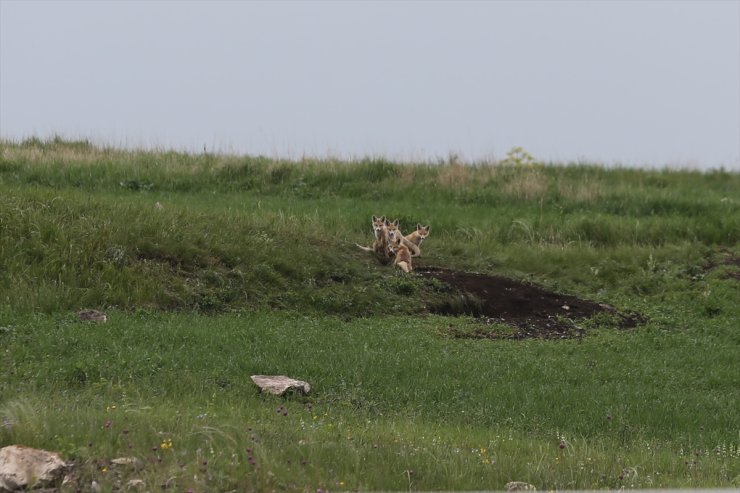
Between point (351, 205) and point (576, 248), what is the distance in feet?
19.2

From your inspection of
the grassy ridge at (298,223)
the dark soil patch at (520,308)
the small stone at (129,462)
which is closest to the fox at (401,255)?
the dark soil patch at (520,308)

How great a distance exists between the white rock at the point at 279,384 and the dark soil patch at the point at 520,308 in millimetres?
4992

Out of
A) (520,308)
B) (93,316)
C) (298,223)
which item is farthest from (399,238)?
(93,316)

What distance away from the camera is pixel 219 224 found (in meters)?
17.1

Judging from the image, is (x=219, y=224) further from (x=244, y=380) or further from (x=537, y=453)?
(x=537, y=453)

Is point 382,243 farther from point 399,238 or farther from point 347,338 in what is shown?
point 347,338

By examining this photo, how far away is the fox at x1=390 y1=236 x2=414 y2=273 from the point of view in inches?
692

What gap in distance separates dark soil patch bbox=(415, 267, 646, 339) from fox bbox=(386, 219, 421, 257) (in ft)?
2.38

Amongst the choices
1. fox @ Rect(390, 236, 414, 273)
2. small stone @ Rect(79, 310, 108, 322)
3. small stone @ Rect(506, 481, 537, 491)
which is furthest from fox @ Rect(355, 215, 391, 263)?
small stone @ Rect(506, 481, 537, 491)

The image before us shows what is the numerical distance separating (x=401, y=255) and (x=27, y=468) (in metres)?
11.8

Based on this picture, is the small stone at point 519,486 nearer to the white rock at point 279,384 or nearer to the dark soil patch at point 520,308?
the white rock at point 279,384

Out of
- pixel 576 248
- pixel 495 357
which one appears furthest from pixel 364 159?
pixel 495 357

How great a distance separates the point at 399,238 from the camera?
18.2 metres

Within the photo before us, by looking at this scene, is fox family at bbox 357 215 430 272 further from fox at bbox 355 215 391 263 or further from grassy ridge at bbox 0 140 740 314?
grassy ridge at bbox 0 140 740 314
